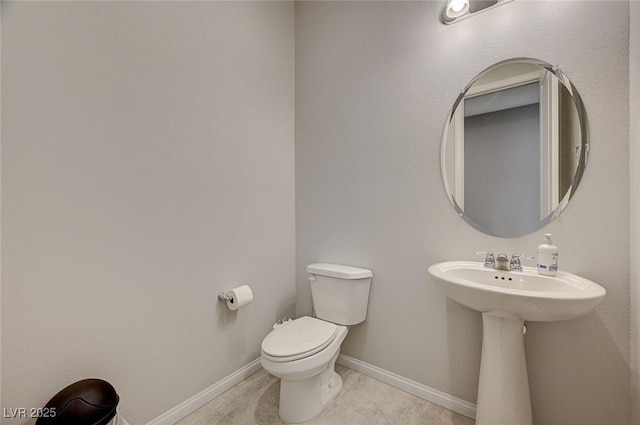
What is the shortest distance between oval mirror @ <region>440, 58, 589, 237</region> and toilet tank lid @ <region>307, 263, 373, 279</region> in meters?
0.68

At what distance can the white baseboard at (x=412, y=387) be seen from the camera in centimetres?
145

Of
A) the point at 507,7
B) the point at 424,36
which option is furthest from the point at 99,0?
the point at 507,7

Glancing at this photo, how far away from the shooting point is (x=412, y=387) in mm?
1617

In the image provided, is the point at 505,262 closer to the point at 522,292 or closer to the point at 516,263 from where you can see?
the point at 516,263

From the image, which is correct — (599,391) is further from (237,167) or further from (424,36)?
(237,167)

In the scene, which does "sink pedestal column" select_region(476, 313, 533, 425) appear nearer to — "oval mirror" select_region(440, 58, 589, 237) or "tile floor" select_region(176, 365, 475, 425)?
"tile floor" select_region(176, 365, 475, 425)

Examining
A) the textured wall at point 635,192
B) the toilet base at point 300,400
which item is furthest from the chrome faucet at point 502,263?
the toilet base at point 300,400

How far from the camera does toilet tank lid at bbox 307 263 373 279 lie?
1684mm

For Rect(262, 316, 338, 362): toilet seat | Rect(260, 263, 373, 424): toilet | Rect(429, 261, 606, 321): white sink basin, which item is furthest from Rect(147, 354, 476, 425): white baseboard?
Rect(429, 261, 606, 321): white sink basin

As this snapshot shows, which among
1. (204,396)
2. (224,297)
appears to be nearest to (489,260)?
(224,297)

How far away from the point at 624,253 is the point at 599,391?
610 mm

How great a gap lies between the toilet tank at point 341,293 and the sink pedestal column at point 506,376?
72 cm

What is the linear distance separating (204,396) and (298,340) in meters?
0.68

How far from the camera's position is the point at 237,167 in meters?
1.72
